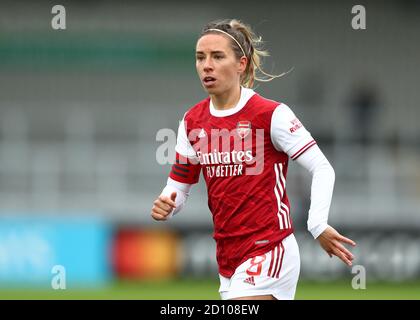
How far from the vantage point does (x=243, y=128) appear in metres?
5.84

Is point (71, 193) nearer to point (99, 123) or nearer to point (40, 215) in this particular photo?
point (40, 215)

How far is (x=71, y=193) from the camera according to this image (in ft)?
57.0

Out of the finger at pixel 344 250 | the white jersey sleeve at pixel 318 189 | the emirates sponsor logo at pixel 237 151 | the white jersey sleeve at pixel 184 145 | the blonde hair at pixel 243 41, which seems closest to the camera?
the finger at pixel 344 250

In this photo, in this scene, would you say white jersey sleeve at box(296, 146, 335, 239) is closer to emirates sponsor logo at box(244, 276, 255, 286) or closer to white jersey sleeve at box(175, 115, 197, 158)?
emirates sponsor logo at box(244, 276, 255, 286)

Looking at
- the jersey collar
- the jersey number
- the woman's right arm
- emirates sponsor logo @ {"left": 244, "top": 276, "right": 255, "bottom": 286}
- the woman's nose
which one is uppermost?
the woman's nose

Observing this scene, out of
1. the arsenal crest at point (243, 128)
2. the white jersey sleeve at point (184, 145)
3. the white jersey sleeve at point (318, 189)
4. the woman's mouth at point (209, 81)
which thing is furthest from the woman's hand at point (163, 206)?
the white jersey sleeve at point (318, 189)

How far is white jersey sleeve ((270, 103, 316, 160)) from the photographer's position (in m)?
5.75

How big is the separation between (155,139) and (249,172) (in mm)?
12664

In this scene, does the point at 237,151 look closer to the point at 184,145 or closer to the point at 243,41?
the point at 184,145

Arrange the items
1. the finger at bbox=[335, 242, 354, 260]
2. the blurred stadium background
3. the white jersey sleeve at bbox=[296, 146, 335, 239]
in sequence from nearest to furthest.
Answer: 1. the finger at bbox=[335, 242, 354, 260]
2. the white jersey sleeve at bbox=[296, 146, 335, 239]
3. the blurred stadium background

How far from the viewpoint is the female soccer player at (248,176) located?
5734 mm

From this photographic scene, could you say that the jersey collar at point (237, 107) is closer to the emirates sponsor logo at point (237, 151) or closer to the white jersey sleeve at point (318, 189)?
the emirates sponsor logo at point (237, 151)

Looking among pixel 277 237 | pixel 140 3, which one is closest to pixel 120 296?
pixel 277 237

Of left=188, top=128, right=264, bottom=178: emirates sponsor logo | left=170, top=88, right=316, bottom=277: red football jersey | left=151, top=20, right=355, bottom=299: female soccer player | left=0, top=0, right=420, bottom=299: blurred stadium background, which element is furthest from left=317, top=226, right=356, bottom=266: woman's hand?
left=0, top=0, right=420, bottom=299: blurred stadium background
